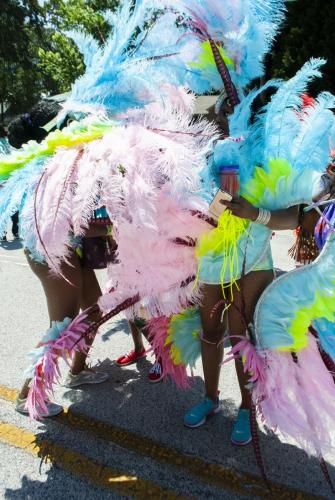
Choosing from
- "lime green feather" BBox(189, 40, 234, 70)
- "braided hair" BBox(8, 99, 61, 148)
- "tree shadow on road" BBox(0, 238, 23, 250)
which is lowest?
"tree shadow on road" BBox(0, 238, 23, 250)

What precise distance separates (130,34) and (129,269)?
103 cm

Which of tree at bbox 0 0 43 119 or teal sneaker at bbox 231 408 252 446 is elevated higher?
tree at bbox 0 0 43 119

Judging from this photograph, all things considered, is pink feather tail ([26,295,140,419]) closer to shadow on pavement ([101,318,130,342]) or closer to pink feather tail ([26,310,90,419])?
pink feather tail ([26,310,90,419])

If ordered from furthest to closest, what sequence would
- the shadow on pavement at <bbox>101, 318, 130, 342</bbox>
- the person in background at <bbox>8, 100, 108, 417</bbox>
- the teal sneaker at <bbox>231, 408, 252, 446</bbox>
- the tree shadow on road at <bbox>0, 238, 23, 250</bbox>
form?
the tree shadow on road at <bbox>0, 238, 23, 250</bbox>, the shadow on pavement at <bbox>101, 318, 130, 342</bbox>, the person in background at <bbox>8, 100, 108, 417</bbox>, the teal sneaker at <bbox>231, 408, 252, 446</bbox>

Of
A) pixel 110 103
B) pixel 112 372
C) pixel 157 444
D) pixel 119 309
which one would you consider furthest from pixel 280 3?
pixel 112 372

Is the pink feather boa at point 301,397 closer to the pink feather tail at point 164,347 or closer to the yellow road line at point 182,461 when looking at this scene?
the yellow road line at point 182,461

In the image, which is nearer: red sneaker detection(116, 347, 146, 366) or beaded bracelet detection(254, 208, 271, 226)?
beaded bracelet detection(254, 208, 271, 226)

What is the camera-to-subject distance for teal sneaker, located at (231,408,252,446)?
7.93 ft

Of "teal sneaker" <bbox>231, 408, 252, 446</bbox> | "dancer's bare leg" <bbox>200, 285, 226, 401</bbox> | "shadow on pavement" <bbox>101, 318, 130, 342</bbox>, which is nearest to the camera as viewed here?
"dancer's bare leg" <bbox>200, 285, 226, 401</bbox>

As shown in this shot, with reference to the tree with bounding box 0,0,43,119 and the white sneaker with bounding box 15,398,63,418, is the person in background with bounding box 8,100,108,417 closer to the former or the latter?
the white sneaker with bounding box 15,398,63,418

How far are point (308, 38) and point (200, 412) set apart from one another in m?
10.3

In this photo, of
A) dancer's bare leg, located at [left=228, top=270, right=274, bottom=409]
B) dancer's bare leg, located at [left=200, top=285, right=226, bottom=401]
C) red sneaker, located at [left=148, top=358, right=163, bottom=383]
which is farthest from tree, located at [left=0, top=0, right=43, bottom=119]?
dancer's bare leg, located at [left=228, top=270, right=274, bottom=409]

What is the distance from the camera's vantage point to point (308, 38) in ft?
35.0

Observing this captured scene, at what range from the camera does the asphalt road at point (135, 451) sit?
7.11ft
